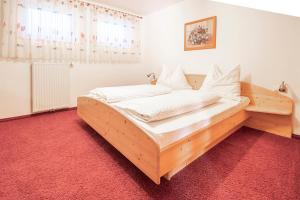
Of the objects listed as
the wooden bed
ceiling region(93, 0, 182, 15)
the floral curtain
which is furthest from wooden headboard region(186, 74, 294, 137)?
the floral curtain

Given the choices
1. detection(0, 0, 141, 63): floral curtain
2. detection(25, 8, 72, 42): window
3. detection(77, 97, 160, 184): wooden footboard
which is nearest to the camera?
detection(77, 97, 160, 184): wooden footboard

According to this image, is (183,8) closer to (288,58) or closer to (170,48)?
(170,48)

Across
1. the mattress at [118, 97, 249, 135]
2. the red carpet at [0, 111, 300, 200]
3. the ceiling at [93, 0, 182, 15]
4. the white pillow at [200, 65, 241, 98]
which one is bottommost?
the red carpet at [0, 111, 300, 200]

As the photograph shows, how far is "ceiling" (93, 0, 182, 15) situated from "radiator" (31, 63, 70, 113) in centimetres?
167

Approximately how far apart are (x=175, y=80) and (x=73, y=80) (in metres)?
2.09

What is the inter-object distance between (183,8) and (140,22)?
4.49ft

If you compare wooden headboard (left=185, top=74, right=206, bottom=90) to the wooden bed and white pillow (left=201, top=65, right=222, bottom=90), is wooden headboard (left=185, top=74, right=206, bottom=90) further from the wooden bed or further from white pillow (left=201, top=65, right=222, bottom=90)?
the wooden bed

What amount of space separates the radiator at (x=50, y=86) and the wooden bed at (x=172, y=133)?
950 millimetres

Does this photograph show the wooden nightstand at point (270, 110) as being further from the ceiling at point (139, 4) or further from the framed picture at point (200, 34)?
the ceiling at point (139, 4)

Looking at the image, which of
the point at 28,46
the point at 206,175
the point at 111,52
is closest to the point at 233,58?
the point at 206,175

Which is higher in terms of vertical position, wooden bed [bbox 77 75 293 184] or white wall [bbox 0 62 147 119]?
white wall [bbox 0 62 147 119]

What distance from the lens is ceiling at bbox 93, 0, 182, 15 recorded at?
3.62 meters

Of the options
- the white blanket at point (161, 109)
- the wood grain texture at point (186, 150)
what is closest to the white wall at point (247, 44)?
the wood grain texture at point (186, 150)

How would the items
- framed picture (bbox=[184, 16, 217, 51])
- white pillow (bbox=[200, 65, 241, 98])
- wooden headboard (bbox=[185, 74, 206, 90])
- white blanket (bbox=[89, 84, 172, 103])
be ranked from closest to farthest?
white blanket (bbox=[89, 84, 172, 103]) < white pillow (bbox=[200, 65, 241, 98]) < framed picture (bbox=[184, 16, 217, 51]) < wooden headboard (bbox=[185, 74, 206, 90])
